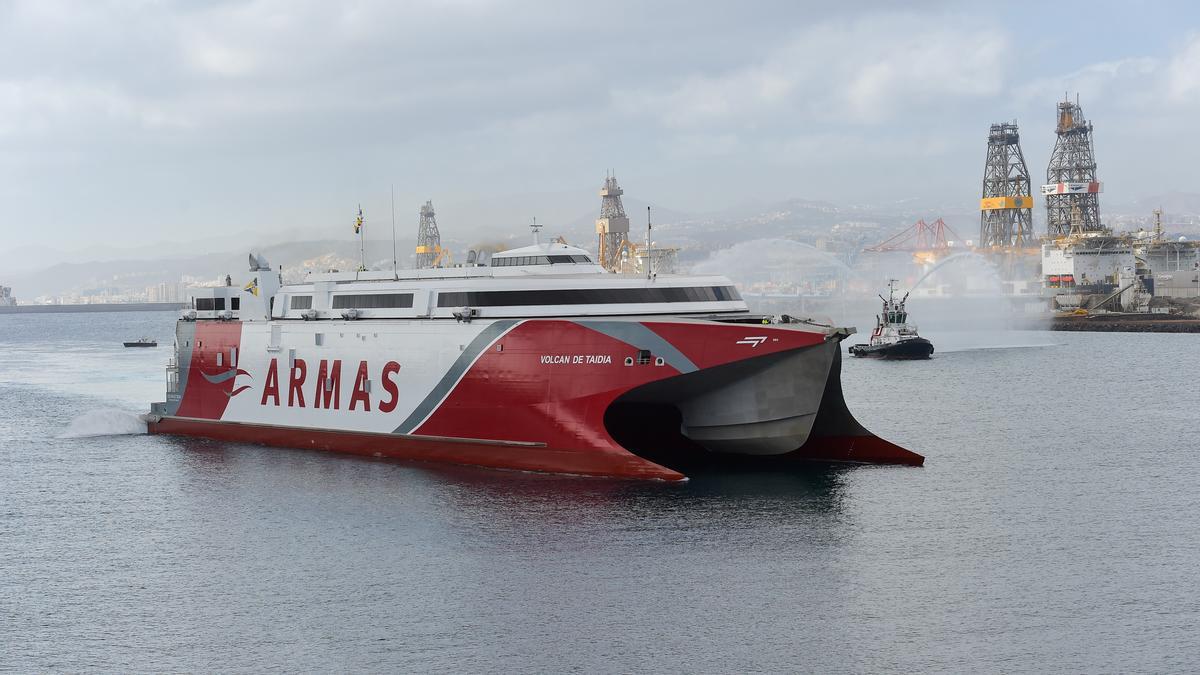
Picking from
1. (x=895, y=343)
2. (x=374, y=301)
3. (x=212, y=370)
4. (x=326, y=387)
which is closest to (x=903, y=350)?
(x=895, y=343)

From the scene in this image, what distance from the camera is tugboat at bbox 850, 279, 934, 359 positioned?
278 feet

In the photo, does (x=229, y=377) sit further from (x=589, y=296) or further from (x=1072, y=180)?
(x=1072, y=180)

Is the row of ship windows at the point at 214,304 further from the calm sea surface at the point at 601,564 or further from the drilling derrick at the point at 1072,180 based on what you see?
the drilling derrick at the point at 1072,180

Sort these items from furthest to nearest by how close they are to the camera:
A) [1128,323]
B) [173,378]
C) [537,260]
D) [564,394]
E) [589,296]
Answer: [1128,323], [173,378], [537,260], [589,296], [564,394]

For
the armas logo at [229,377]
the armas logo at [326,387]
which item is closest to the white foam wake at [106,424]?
the armas logo at [229,377]

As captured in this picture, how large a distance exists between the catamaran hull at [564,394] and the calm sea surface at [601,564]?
3.44ft

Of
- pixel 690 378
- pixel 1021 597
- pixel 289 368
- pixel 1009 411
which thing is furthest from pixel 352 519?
pixel 1009 411

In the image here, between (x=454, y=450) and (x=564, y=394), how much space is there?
463 cm

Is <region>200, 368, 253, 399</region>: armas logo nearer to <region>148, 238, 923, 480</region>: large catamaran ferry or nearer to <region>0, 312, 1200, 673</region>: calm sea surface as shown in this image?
<region>148, 238, 923, 480</region>: large catamaran ferry

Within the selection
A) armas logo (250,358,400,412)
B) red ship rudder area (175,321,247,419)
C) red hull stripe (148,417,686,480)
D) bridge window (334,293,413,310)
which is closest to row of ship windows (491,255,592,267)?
bridge window (334,293,413,310)

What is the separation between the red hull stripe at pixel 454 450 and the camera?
31031 mm

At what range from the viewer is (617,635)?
1970cm

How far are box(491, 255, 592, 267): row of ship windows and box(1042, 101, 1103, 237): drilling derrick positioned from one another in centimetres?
15262

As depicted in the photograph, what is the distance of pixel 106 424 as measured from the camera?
47188 mm
